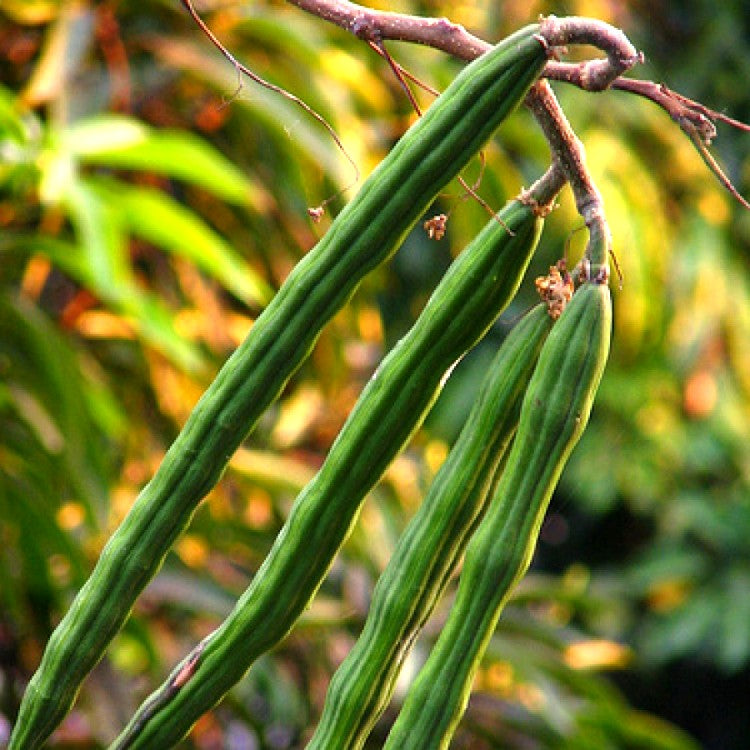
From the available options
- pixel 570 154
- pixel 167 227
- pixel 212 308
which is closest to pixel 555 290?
pixel 570 154

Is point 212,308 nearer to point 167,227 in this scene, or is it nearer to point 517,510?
point 167,227

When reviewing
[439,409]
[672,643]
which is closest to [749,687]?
[672,643]

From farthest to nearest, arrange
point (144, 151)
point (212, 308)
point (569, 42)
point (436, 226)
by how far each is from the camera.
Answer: point (212, 308), point (144, 151), point (436, 226), point (569, 42)

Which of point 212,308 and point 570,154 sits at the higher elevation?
point 212,308

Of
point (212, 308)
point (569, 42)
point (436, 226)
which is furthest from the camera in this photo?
point (212, 308)

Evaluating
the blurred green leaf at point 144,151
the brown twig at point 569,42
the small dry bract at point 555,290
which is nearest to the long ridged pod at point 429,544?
the small dry bract at point 555,290

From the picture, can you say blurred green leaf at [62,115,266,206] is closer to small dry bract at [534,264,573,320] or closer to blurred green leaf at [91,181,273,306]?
blurred green leaf at [91,181,273,306]

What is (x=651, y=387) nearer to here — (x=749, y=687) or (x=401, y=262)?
(x=401, y=262)
